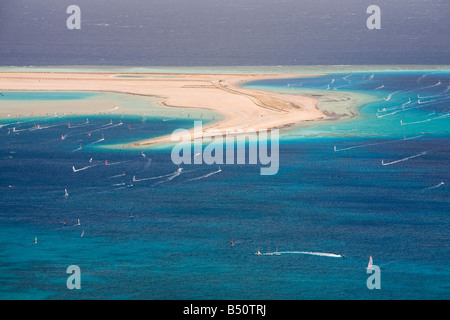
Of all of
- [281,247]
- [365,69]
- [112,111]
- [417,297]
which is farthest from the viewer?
[365,69]

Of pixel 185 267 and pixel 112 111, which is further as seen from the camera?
pixel 112 111

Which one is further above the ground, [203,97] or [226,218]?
[203,97]

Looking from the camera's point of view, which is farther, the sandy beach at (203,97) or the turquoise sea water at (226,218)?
the sandy beach at (203,97)

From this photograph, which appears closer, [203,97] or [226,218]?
[226,218]

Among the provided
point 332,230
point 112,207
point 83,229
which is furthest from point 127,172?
point 332,230

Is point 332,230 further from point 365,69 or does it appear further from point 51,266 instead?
point 365,69
